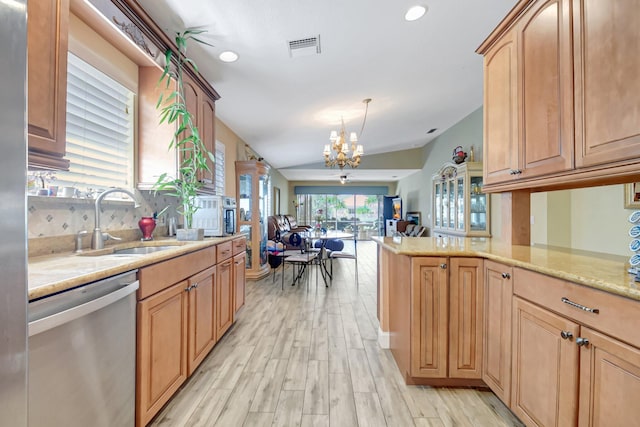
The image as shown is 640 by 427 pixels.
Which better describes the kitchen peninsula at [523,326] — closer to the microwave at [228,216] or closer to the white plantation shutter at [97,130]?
the microwave at [228,216]

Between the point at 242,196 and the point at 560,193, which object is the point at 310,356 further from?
the point at 560,193

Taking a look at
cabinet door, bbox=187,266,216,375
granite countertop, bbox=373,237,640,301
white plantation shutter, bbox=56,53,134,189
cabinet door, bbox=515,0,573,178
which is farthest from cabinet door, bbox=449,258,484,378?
white plantation shutter, bbox=56,53,134,189

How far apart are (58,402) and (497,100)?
276cm

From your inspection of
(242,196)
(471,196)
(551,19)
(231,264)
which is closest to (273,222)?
(242,196)

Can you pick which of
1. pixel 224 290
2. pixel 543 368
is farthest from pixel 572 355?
pixel 224 290

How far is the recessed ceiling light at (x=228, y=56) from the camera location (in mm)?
2248

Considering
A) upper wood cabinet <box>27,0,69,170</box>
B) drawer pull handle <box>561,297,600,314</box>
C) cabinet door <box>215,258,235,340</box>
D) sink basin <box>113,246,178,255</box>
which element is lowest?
cabinet door <box>215,258,235,340</box>

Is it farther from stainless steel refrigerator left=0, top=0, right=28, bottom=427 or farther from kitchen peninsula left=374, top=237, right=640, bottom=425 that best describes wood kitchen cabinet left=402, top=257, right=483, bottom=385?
stainless steel refrigerator left=0, top=0, right=28, bottom=427

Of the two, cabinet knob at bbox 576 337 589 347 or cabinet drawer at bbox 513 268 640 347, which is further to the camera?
cabinet knob at bbox 576 337 589 347

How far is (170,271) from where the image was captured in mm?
1510

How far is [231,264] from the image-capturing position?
2494 millimetres

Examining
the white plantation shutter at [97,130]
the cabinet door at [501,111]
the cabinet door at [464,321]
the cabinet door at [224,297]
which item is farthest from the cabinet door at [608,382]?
the white plantation shutter at [97,130]

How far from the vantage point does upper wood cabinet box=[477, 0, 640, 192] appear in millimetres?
1064

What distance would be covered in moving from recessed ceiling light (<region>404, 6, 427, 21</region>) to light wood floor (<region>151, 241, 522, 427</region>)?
278 cm
